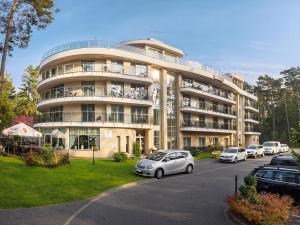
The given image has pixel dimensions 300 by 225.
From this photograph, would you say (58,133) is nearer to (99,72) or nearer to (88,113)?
(88,113)

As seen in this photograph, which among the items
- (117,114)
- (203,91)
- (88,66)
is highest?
(88,66)

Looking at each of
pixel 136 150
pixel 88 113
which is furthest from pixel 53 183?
pixel 88 113

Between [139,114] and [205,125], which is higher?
[139,114]

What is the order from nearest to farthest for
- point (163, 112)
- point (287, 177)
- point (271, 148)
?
point (287, 177) → point (163, 112) → point (271, 148)

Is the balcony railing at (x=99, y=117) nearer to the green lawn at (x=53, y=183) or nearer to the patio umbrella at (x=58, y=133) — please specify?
the patio umbrella at (x=58, y=133)

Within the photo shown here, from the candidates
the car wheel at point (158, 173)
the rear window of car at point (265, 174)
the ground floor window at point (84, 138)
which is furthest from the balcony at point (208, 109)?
the rear window of car at point (265, 174)

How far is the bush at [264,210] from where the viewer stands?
9.20 metres

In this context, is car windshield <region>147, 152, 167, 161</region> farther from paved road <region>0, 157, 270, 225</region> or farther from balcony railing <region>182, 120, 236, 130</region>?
balcony railing <region>182, 120, 236, 130</region>

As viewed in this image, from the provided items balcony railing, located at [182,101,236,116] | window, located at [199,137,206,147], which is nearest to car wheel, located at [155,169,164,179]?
balcony railing, located at [182,101,236,116]

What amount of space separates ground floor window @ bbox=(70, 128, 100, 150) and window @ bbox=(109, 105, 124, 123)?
7.19 feet

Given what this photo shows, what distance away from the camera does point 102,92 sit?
117ft

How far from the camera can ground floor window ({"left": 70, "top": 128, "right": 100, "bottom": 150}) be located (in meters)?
34.8

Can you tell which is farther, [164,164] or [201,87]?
[201,87]

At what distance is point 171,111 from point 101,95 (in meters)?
11.6
